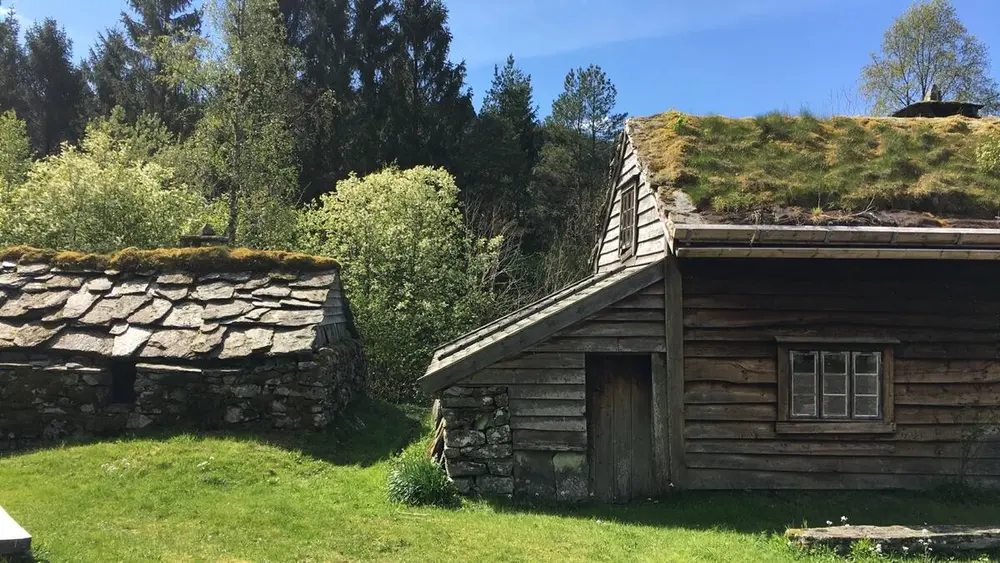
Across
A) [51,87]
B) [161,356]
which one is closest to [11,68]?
[51,87]

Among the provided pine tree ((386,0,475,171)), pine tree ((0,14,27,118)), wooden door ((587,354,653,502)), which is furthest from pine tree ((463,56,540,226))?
pine tree ((0,14,27,118))

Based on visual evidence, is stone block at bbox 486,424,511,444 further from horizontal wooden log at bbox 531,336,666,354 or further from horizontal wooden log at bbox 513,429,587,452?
horizontal wooden log at bbox 531,336,666,354

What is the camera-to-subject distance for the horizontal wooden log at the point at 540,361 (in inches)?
328

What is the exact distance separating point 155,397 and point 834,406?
1043cm

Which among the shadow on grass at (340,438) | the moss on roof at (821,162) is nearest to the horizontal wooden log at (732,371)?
the moss on roof at (821,162)

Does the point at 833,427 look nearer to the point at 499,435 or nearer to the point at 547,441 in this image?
the point at 547,441

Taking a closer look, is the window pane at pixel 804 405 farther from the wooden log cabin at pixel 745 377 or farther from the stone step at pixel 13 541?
the stone step at pixel 13 541

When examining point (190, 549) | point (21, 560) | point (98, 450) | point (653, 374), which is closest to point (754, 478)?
point (653, 374)

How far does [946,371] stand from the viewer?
28.2ft

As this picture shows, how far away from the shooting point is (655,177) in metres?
9.46

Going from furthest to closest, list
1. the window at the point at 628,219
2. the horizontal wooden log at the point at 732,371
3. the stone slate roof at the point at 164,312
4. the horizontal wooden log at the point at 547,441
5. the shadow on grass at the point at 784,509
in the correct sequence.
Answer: the window at the point at 628,219
the stone slate roof at the point at 164,312
the horizontal wooden log at the point at 732,371
the horizontal wooden log at the point at 547,441
the shadow on grass at the point at 784,509

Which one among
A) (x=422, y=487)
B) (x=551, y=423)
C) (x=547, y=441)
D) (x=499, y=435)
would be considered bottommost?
(x=422, y=487)

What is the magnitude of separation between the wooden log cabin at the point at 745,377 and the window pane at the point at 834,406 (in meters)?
0.02

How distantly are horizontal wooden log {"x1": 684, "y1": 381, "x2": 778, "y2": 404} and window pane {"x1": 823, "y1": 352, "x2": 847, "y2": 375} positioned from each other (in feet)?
2.63
